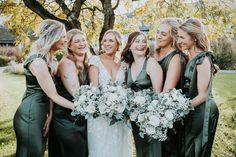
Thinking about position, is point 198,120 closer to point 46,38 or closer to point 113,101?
point 113,101

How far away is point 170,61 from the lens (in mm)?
5297

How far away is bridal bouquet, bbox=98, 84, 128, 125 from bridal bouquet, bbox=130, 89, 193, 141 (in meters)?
0.15

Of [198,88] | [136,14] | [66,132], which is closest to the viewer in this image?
[198,88]

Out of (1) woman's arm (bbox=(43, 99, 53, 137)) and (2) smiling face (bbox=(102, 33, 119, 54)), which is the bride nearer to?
(2) smiling face (bbox=(102, 33, 119, 54))

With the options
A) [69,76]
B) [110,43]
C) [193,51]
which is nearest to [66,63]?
[69,76]

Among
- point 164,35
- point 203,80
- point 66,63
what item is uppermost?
point 164,35

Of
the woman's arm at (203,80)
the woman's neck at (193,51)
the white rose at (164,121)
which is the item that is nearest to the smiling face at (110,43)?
the woman's neck at (193,51)

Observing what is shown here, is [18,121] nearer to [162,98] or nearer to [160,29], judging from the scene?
[162,98]

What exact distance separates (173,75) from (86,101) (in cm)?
111

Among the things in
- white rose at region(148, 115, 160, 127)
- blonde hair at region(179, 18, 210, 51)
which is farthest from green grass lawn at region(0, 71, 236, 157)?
white rose at region(148, 115, 160, 127)

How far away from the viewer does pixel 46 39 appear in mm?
5078

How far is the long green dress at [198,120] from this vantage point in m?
5.12

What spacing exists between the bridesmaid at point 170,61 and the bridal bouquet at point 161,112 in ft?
0.94

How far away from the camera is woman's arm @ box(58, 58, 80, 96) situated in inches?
211
